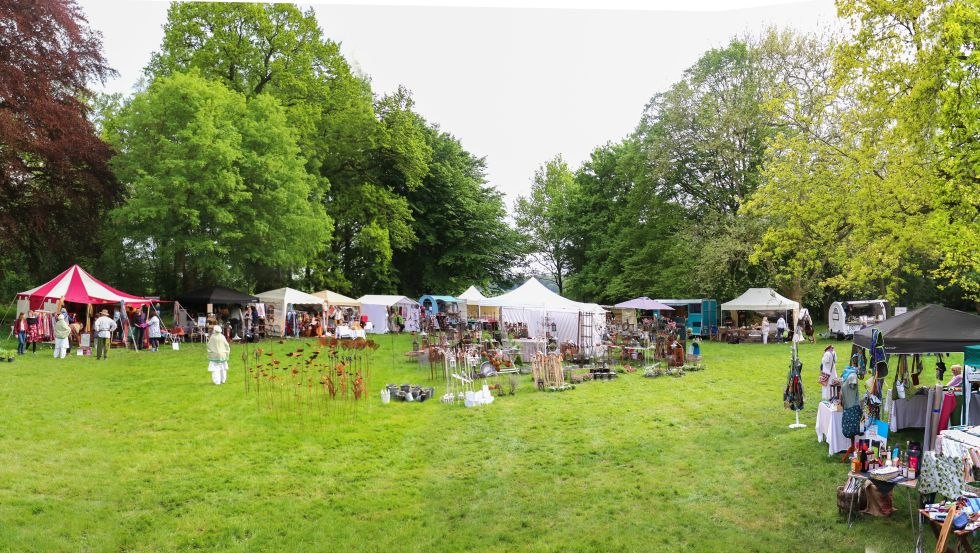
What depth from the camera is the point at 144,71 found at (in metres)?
19.8

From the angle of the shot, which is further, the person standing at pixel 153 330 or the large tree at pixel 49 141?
the person standing at pixel 153 330

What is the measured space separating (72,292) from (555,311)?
10.8 meters

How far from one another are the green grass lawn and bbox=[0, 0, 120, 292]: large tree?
254 inches

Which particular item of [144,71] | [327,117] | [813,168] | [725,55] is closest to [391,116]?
[327,117]

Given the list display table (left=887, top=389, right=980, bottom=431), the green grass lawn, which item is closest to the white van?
the green grass lawn

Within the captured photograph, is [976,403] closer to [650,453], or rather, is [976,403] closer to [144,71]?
[650,453]

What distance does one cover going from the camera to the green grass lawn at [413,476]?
4383 mm

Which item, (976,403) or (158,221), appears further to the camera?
(158,221)

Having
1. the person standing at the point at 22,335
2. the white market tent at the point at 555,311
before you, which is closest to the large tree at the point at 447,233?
the white market tent at the point at 555,311

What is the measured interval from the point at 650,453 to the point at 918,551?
2.74m

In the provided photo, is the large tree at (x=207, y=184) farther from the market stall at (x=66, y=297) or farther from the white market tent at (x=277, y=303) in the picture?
the market stall at (x=66, y=297)

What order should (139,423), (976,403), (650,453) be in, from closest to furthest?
(976,403), (650,453), (139,423)

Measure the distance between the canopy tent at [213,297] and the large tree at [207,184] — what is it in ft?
1.85

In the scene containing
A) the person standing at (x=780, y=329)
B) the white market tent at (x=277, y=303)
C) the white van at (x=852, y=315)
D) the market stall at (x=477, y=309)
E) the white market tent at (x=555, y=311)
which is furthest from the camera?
the market stall at (x=477, y=309)
